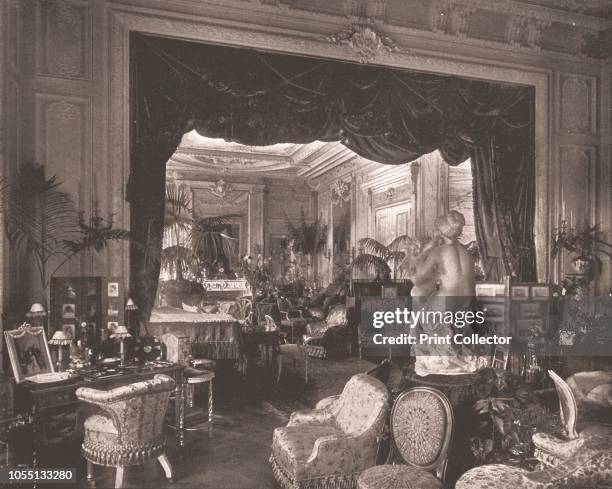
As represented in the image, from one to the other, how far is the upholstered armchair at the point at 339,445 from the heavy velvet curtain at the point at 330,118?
239 cm

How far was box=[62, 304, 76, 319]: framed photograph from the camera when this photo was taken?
4456 millimetres

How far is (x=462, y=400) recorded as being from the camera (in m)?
3.45

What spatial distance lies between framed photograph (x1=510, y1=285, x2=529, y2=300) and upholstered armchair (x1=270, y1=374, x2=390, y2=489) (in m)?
3.58

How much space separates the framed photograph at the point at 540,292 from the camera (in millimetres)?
6539

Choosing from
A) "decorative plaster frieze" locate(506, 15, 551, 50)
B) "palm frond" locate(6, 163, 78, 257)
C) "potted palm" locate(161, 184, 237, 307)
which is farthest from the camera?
"potted palm" locate(161, 184, 237, 307)

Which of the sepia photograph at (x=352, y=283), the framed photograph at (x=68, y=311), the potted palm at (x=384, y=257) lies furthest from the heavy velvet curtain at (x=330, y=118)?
the potted palm at (x=384, y=257)

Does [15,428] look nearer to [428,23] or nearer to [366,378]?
[366,378]

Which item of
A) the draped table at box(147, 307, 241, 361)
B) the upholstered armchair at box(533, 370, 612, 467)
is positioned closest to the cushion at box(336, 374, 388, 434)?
the upholstered armchair at box(533, 370, 612, 467)

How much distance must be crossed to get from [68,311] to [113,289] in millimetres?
513

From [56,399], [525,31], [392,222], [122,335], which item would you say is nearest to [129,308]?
[122,335]

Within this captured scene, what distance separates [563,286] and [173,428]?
211 inches

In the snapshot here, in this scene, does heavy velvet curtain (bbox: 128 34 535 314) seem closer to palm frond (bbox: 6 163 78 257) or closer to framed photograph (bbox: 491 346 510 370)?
palm frond (bbox: 6 163 78 257)

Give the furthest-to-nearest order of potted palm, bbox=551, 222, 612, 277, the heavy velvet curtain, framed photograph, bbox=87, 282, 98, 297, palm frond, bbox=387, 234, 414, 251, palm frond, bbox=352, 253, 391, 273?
palm frond, bbox=387, 234, 414, 251, palm frond, bbox=352, 253, 391, 273, potted palm, bbox=551, 222, 612, 277, the heavy velvet curtain, framed photograph, bbox=87, 282, 98, 297

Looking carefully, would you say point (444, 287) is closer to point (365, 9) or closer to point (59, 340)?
point (59, 340)
